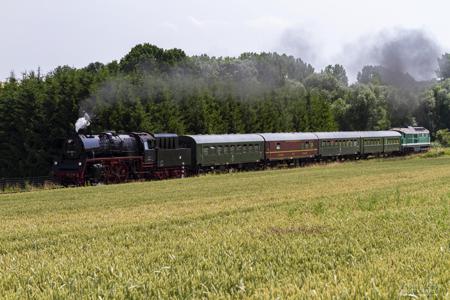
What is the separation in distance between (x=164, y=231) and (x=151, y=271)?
417cm

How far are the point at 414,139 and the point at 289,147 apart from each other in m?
31.4

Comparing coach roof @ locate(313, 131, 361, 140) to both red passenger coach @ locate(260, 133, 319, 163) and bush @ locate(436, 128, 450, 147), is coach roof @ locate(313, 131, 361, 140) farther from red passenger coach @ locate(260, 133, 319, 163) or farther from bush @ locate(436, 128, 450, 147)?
bush @ locate(436, 128, 450, 147)

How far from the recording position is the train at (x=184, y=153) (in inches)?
1391

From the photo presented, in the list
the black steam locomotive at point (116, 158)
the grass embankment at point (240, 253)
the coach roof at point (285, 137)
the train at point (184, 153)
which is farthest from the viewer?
the coach roof at point (285, 137)

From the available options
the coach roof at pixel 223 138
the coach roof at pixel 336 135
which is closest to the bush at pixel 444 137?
the coach roof at pixel 336 135

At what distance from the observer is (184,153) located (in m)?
41.8

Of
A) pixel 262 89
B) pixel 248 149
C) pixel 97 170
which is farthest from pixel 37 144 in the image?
pixel 262 89

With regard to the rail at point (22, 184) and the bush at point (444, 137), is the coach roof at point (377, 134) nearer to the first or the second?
the bush at point (444, 137)

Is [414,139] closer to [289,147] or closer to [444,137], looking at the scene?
[444,137]

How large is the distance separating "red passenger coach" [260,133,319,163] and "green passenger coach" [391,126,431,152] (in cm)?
2256

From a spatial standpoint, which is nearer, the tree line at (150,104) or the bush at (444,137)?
the tree line at (150,104)

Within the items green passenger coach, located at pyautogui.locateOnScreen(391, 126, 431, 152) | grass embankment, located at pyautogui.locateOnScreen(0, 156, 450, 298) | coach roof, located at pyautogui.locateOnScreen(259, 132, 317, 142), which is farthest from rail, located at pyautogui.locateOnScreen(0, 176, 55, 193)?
green passenger coach, located at pyautogui.locateOnScreen(391, 126, 431, 152)

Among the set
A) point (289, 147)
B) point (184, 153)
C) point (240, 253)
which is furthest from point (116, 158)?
point (240, 253)

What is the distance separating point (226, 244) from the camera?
8508mm
